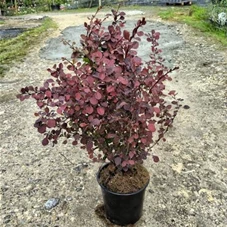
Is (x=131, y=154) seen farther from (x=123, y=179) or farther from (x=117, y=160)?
(x=123, y=179)

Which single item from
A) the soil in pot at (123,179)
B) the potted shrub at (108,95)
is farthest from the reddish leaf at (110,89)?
the soil in pot at (123,179)

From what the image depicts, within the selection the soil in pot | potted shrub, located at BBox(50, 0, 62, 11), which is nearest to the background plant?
the soil in pot

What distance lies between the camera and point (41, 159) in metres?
2.47

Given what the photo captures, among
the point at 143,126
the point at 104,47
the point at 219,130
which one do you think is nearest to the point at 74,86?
the point at 104,47

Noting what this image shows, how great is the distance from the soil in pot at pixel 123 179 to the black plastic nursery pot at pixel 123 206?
1.1 inches

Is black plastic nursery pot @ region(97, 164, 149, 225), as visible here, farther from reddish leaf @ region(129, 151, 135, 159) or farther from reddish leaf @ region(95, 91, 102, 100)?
reddish leaf @ region(95, 91, 102, 100)

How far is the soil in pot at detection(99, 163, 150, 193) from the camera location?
168 centimetres

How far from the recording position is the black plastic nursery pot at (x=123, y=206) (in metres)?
1.67

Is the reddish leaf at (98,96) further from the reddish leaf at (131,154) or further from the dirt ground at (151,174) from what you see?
the dirt ground at (151,174)

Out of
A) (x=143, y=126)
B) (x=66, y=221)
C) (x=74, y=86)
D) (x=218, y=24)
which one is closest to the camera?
(x=74, y=86)

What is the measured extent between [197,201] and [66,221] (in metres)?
0.89

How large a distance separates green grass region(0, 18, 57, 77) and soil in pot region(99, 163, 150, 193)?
10.6 ft

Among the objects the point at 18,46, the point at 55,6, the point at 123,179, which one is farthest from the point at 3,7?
the point at 123,179

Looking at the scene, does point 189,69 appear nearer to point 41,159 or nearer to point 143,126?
point 41,159
